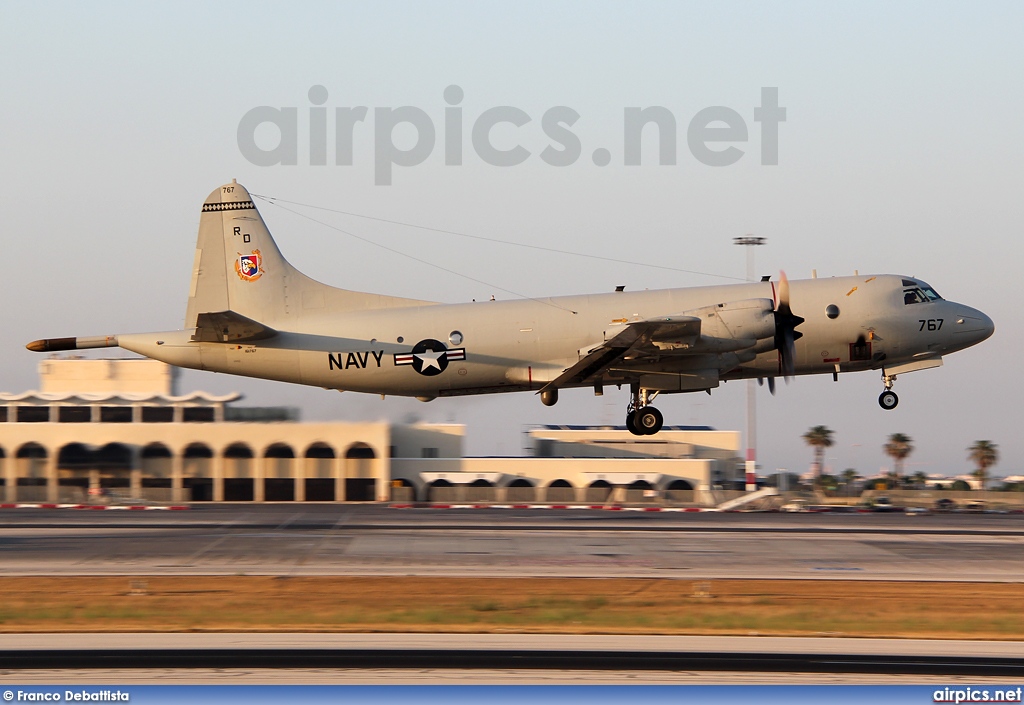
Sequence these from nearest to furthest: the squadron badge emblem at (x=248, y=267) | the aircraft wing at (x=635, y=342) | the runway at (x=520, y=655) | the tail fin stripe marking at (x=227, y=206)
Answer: the runway at (x=520, y=655), the aircraft wing at (x=635, y=342), the squadron badge emblem at (x=248, y=267), the tail fin stripe marking at (x=227, y=206)

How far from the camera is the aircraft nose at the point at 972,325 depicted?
2861 cm

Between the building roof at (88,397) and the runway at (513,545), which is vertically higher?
the building roof at (88,397)

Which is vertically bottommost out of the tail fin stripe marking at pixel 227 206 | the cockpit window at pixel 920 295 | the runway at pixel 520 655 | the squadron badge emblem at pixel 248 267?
the runway at pixel 520 655

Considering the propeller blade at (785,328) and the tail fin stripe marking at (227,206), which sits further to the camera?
the tail fin stripe marking at (227,206)

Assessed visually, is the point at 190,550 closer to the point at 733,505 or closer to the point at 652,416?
the point at 652,416

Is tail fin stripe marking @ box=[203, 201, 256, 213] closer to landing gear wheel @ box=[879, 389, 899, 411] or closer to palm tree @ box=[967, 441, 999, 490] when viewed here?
landing gear wheel @ box=[879, 389, 899, 411]

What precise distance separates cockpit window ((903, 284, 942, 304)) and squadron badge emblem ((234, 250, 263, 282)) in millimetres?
17315

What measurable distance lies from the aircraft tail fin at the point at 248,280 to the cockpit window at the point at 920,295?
1272 centimetres

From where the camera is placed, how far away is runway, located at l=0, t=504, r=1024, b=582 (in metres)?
27.9

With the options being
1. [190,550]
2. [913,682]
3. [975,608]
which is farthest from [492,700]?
[190,550]

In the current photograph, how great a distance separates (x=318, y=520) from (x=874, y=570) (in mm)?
20744

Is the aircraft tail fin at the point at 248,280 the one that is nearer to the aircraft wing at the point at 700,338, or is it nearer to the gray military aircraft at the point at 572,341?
the gray military aircraft at the point at 572,341

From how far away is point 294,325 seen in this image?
1120 inches

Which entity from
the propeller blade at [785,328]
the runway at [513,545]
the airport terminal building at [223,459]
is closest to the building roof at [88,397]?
the airport terminal building at [223,459]
